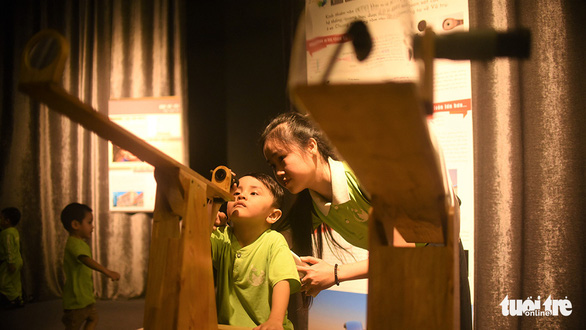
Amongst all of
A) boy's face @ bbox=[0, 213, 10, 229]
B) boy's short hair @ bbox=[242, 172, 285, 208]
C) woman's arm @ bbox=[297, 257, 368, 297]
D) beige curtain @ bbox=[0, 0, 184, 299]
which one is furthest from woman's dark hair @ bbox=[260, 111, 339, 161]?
boy's face @ bbox=[0, 213, 10, 229]

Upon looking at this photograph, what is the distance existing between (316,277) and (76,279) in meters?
1.44

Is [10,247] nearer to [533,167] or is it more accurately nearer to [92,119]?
[92,119]

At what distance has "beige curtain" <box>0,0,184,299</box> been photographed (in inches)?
129

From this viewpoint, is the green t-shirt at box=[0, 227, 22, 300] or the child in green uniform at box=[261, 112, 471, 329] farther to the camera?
the green t-shirt at box=[0, 227, 22, 300]

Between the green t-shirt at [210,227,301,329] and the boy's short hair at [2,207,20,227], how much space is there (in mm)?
2589

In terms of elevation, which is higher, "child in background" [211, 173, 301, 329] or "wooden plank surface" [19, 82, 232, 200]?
"wooden plank surface" [19, 82, 232, 200]

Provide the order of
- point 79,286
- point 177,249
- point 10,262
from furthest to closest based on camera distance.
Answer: point 10,262 < point 79,286 < point 177,249

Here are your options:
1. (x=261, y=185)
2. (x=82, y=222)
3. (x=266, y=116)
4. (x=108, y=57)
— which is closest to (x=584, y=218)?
(x=261, y=185)

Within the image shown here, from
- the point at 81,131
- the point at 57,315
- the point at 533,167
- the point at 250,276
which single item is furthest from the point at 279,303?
the point at 81,131

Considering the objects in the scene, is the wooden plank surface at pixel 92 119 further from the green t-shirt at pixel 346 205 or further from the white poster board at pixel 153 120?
the white poster board at pixel 153 120

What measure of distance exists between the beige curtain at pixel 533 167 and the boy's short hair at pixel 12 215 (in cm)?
307

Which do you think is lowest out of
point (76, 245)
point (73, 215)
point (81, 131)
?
point (76, 245)

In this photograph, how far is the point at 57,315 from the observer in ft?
9.53

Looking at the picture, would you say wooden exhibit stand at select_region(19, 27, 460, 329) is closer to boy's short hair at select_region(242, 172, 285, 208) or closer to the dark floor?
boy's short hair at select_region(242, 172, 285, 208)
